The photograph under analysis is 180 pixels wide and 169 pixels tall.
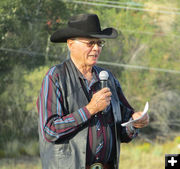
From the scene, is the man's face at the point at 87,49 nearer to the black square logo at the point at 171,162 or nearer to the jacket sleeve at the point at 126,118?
the jacket sleeve at the point at 126,118

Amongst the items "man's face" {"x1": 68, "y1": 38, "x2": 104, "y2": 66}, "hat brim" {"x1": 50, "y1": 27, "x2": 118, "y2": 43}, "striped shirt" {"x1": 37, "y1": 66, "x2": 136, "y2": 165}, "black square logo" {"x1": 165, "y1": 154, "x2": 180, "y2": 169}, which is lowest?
"black square logo" {"x1": 165, "y1": 154, "x2": 180, "y2": 169}

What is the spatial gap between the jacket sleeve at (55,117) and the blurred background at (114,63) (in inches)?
145

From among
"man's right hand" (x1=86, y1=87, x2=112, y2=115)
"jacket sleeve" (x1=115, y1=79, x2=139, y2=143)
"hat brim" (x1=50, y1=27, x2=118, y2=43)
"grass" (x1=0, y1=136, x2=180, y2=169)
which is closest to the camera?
"man's right hand" (x1=86, y1=87, x2=112, y2=115)

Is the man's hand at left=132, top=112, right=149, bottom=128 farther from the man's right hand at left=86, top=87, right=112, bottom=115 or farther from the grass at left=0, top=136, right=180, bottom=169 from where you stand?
the grass at left=0, top=136, right=180, bottom=169

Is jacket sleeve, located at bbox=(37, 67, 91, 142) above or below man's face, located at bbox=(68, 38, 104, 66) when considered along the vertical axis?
below

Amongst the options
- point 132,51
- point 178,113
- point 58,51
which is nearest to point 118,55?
point 132,51

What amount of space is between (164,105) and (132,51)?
3.59ft

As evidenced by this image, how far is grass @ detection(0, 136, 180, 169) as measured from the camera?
252 inches

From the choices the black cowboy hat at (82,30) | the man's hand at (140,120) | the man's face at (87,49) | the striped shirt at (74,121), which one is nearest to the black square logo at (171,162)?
the man's hand at (140,120)

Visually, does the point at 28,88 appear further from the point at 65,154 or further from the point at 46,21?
the point at 65,154

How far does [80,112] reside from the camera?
2.77 metres

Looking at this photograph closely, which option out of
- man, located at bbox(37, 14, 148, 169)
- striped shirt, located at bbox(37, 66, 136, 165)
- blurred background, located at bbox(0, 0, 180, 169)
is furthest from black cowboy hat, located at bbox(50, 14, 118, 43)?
blurred background, located at bbox(0, 0, 180, 169)

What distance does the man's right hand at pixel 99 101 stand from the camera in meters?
2.73

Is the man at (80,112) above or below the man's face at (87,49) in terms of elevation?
below
